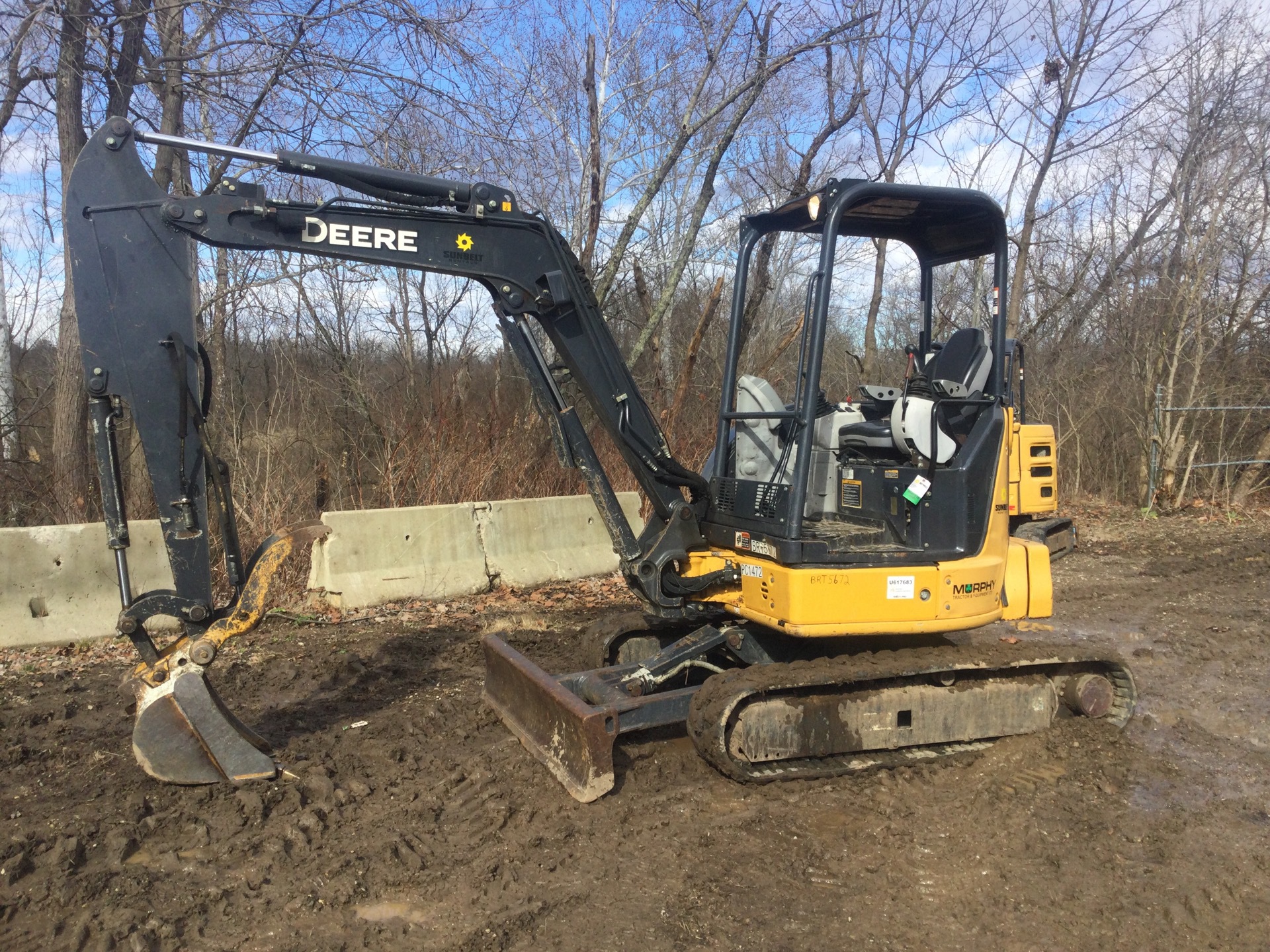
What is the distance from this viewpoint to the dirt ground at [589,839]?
131 inches

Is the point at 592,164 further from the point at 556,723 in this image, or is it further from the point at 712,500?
the point at 556,723

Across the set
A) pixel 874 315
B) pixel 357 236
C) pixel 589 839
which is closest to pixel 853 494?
pixel 589 839

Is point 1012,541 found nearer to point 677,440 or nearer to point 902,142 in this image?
point 677,440

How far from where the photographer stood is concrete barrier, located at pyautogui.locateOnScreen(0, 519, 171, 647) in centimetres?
651

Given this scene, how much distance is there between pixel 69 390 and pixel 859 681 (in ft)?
23.0

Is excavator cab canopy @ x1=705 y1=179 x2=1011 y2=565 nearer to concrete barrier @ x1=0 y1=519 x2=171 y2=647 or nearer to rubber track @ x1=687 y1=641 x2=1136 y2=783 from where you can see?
rubber track @ x1=687 y1=641 x2=1136 y2=783

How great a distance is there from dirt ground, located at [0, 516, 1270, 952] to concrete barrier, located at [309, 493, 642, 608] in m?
1.83

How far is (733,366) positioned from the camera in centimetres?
578

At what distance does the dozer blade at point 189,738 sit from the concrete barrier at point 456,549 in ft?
11.4

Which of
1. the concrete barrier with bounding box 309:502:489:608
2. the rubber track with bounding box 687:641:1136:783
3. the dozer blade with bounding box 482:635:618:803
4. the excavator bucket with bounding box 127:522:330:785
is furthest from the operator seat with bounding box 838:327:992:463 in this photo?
the concrete barrier with bounding box 309:502:489:608

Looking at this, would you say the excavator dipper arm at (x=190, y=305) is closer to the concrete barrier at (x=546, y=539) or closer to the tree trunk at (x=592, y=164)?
the concrete barrier at (x=546, y=539)

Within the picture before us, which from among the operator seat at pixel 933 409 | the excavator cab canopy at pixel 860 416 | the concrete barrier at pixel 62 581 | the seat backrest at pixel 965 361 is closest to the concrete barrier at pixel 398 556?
the concrete barrier at pixel 62 581

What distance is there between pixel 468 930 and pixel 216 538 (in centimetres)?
599

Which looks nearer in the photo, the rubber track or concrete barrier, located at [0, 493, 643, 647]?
the rubber track
